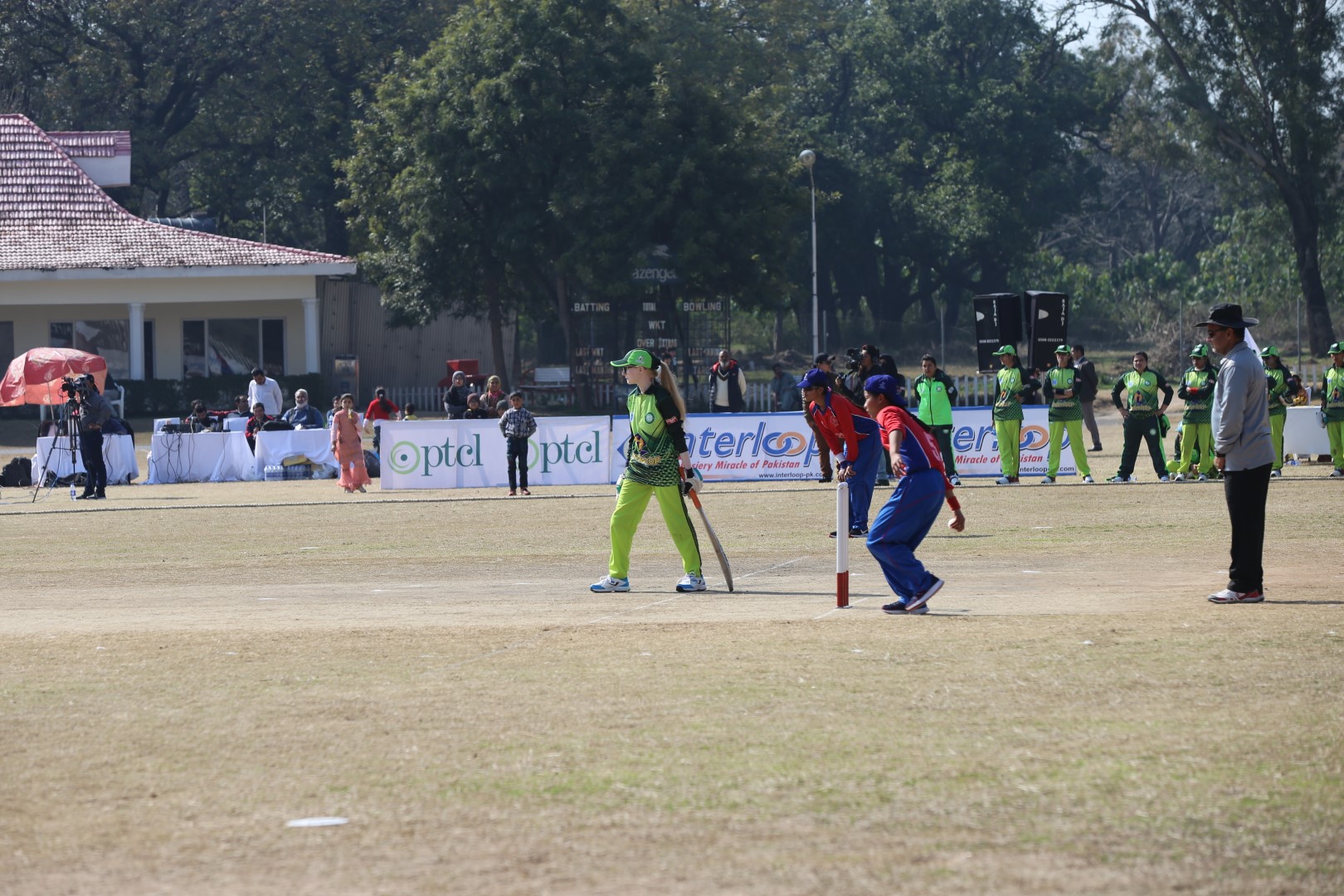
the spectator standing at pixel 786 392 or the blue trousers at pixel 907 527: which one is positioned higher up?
the spectator standing at pixel 786 392

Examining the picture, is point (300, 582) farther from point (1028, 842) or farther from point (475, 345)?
point (475, 345)

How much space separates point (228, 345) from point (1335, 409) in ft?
107

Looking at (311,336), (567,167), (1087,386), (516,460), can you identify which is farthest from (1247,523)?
(311,336)

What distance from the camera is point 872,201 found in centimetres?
6294

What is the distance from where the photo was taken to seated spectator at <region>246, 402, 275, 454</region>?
30594 mm

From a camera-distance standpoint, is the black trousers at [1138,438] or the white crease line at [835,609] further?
the black trousers at [1138,438]

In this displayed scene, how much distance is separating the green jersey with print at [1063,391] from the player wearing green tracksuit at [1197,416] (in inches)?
59.6

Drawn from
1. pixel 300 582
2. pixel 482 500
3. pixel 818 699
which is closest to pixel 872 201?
pixel 482 500

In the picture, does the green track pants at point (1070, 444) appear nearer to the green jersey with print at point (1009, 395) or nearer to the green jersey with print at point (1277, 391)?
the green jersey with print at point (1009, 395)

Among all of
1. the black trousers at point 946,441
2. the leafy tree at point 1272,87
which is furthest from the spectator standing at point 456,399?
the leafy tree at point 1272,87

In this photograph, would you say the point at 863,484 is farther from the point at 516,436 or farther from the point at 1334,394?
the point at 1334,394

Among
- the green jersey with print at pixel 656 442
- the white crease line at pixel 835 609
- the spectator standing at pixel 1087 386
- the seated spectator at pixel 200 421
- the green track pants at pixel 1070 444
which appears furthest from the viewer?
the seated spectator at pixel 200 421

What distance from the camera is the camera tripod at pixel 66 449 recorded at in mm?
26245

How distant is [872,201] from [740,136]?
18.1 m
